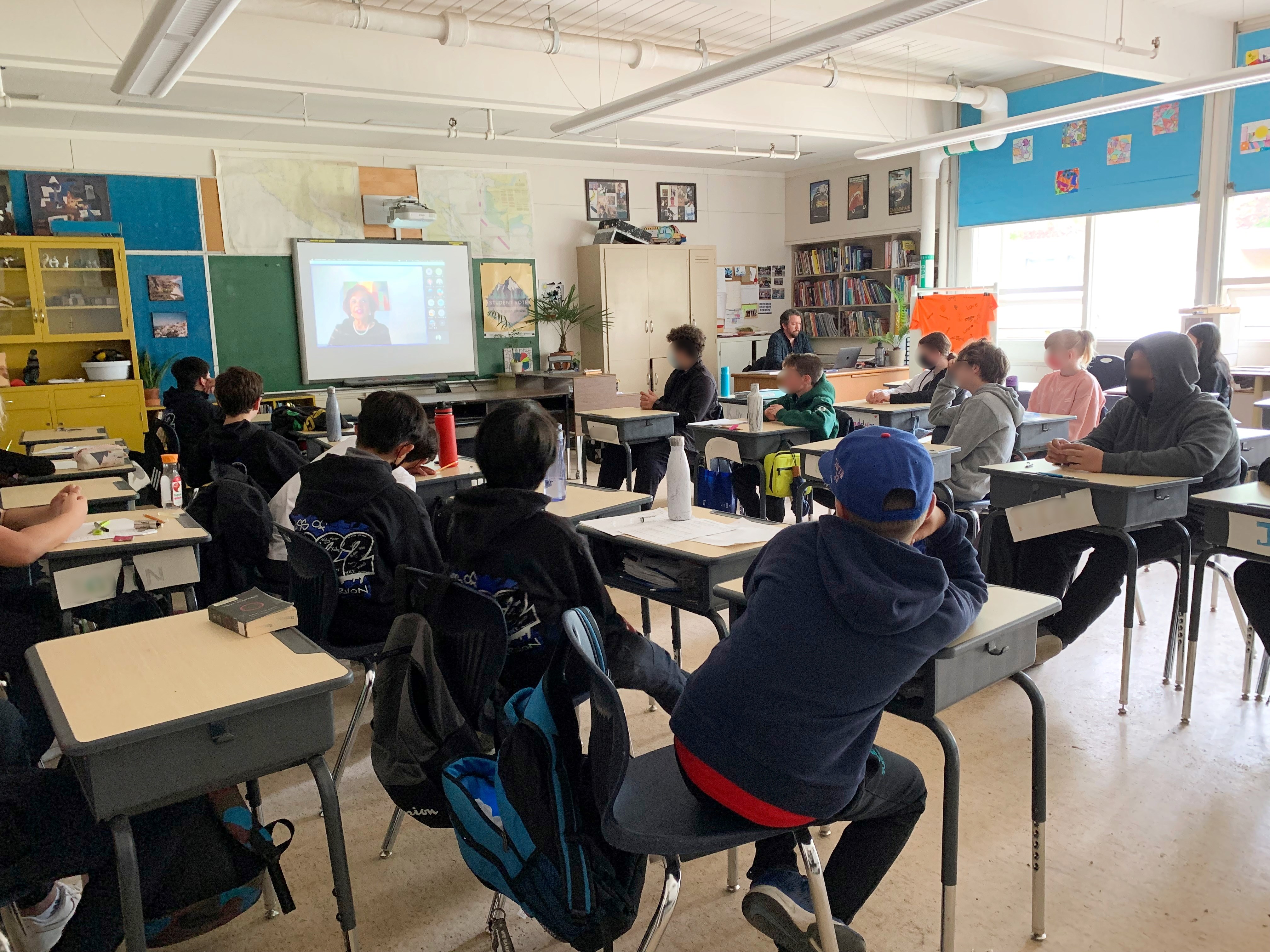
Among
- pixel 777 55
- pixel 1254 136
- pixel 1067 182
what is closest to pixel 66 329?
pixel 777 55

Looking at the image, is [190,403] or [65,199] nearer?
[190,403]

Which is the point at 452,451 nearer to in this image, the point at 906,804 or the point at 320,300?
the point at 906,804

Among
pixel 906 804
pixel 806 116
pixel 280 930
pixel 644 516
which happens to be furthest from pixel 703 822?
pixel 806 116

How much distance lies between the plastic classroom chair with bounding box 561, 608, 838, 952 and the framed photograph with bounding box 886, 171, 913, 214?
8.66 metres

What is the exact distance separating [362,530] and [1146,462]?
2.57 metres

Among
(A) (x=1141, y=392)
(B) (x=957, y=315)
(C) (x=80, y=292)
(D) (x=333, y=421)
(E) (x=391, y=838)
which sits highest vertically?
(C) (x=80, y=292)

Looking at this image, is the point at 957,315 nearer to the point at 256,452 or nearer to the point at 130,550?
the point at 256,452

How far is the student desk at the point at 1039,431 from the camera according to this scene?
15.6 feet

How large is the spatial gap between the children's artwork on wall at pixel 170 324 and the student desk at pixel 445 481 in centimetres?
490

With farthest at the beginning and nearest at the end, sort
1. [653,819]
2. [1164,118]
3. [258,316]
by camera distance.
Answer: [258,316], [1164,118], [653,819]

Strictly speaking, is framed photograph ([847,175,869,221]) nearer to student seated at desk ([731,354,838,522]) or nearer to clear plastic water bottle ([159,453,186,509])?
student seated at desk ([731,354,838,522])

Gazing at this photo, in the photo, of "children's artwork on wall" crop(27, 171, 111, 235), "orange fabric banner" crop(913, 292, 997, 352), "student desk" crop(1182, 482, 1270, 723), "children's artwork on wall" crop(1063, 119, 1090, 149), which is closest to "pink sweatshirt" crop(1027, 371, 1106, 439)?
"student desk" crop(1182, 482, 1270, 723)

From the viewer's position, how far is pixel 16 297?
6.80 meters

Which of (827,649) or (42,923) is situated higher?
(827,649)
